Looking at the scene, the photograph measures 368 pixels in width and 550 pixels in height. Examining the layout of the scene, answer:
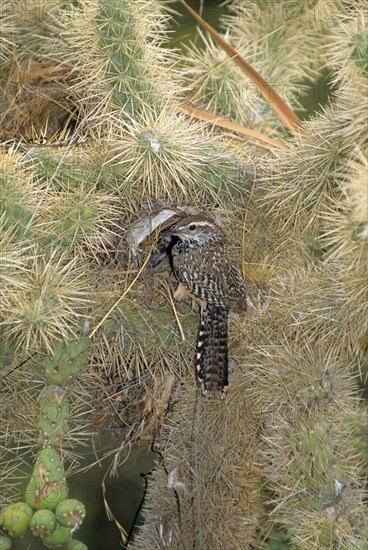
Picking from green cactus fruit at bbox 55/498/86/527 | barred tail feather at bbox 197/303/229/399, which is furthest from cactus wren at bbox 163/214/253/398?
green cactus fruit at bbox 55/498/86/527

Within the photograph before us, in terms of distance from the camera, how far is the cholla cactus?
207 cm

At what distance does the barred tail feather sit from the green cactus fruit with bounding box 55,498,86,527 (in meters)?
0.59

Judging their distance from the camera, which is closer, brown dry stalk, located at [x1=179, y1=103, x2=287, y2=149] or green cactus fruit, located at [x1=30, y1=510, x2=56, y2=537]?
green cactus fruit, located at [x1=30, y1=510, x2=56, y2=537]

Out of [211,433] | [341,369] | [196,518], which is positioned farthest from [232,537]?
[341,369]

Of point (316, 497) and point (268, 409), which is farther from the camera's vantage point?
point (268, 409)

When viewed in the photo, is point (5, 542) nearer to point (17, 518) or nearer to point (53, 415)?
point (17, 518)

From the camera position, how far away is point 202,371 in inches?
96.8

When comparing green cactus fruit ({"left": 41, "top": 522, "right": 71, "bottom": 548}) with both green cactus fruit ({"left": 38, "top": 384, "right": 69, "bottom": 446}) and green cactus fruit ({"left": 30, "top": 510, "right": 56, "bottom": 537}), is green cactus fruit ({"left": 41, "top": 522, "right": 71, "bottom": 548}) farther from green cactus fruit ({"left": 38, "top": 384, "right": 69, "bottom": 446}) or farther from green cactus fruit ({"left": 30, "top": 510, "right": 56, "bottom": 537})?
green cactus fruit ({"left": 38, "top": 384, "right": 69, "bottom": 446})

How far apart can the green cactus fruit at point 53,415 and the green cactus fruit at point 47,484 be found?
0.22ft

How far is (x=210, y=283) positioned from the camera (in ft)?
8.46

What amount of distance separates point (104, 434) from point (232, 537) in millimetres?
542

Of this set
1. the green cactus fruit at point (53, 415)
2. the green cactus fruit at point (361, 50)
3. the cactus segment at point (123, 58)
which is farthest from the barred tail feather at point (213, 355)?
the green cactus fruit at point (361, 50)

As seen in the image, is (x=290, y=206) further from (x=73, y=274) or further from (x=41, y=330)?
(x=41, y=330)

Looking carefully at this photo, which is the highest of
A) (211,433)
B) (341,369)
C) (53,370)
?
(53,370)
